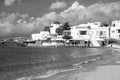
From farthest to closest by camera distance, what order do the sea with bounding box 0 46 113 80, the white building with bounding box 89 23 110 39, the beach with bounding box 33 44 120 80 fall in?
the white building with bounding box 89 23 110 39
the sea with bounding box 0 46 113 80
the beach with bounding box 33 44 120 80

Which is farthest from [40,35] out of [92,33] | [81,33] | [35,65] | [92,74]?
[92,74]

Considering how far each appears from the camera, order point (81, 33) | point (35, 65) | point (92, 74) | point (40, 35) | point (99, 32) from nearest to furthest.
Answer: point (92, 74) → point (35, 65) → point (99, 32) → point (81, 33) → point (40, 35)

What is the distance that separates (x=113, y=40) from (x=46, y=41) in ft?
166

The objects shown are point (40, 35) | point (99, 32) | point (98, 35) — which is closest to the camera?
point (99, 32)

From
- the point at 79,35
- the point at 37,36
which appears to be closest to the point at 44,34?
the point at 37,36

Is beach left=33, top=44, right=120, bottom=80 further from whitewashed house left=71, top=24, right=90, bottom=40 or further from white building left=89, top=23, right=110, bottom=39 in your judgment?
whitewashed house left=71, top=24, right=90, bottom=40

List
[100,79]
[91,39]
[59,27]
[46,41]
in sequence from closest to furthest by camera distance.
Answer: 1. [100,79]
2. [91,39]
3. [46,41]
4. [59,27]

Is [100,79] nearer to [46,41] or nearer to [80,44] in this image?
[80,44]

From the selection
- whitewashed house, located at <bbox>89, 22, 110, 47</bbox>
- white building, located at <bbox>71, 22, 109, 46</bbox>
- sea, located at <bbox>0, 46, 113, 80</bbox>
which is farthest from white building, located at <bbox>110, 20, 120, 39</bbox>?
sea, located at <bbox>0, 46, 113, 80</bbox>

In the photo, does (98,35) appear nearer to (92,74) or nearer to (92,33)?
(92,33)

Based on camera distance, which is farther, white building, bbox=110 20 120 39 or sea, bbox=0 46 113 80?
white building, bbox=110 20 120 39

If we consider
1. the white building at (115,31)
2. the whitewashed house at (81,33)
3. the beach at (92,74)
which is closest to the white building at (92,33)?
the whitewashed house at (81,33)

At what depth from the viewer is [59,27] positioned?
151 m

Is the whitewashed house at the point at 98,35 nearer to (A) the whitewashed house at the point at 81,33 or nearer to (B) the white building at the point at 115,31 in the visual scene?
(B) the white building at the point at 115,31
